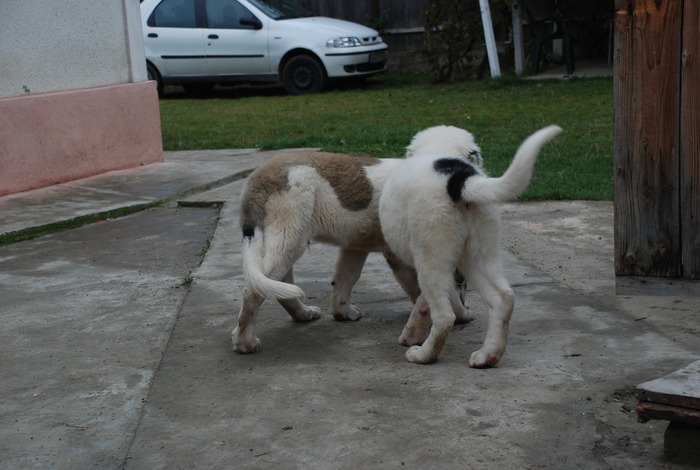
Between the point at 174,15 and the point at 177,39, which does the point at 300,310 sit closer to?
the point at 177,39

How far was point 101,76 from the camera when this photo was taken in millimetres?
9500

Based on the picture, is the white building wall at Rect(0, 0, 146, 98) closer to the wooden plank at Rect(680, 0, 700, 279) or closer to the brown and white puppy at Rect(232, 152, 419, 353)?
the brown and white puppy at Rect(232, 152, 419, 353)

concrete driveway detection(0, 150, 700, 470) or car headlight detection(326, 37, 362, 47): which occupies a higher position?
car headlight detection(326, 37, 362, 47)

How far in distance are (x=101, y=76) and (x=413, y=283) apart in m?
5.99

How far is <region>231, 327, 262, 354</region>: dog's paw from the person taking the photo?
4355 mm

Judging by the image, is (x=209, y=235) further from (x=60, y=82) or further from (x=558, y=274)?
(x=60, y=82)

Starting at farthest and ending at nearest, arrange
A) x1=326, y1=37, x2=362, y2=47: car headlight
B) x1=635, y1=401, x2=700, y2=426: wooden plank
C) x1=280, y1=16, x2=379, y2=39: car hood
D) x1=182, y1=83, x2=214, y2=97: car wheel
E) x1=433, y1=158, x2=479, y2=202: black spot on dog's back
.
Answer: x1=182, y1=83, x2=214, y2=97: car wheel → x1=280, y1=16, x2=379, y2=39: car hood → x1=326, y1=37, x2=362, y2=47: car headlight → x1=433, y1=158, x2=479, y2=202: black spot on dog's back → x1=635, y1=401, x2=700, y2=426: wooden plank

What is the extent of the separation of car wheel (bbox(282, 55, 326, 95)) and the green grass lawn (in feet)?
1.05

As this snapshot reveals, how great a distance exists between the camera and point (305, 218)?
4.49 metres

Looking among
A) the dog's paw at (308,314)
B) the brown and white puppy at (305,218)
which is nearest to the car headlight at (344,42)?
the brown and white puppy at (305,218)

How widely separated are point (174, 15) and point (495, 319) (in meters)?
14.1

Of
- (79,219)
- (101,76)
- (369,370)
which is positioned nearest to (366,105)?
(101,76)

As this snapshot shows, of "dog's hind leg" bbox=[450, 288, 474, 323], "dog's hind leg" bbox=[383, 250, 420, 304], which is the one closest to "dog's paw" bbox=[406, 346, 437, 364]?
"dog's hind leg" bbox=[450, 288, 474, 323]

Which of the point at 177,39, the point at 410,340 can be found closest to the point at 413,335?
the point at 410,340
